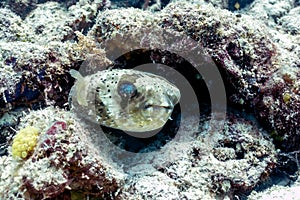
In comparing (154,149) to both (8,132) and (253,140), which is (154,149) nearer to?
(253,140)

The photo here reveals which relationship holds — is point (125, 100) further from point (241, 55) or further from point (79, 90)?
point (241, 55)

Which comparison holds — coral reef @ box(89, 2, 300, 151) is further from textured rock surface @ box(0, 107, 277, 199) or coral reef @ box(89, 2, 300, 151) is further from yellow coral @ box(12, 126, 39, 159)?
yellow coral @ box(12, 126, 39, 159)

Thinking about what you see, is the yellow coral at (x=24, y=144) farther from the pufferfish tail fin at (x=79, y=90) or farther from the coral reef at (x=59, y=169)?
the pufferfish tail fin at (x=79, y=90)

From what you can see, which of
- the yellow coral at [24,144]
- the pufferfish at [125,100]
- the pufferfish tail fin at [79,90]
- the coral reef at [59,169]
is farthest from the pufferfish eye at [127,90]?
the yellow coral at [24,144]

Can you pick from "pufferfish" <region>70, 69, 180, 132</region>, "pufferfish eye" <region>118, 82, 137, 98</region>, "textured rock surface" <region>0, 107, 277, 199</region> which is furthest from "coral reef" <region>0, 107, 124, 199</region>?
"pufferfish eye" <region>118, 82, 137, 98</region>

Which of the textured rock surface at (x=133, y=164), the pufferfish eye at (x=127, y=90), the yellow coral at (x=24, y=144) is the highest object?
the pufferfish eye at (x=127, y=90)

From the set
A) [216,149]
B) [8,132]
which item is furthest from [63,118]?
[216,149]

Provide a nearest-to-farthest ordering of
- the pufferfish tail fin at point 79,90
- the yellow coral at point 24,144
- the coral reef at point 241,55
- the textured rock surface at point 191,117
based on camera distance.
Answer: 1. the yellow coral at point 24,144
2. the textured rock surface at point 191,117
3. the pufferfish tail fin at point 79,90
4. the coral reef at point 241,55
